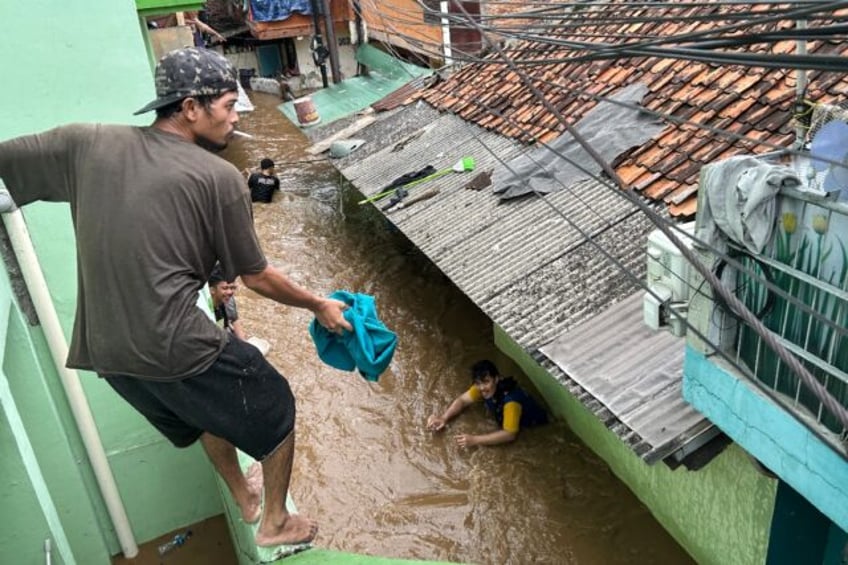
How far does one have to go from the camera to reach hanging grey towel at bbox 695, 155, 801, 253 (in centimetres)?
295

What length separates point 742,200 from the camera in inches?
118

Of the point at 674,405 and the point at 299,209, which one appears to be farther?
the point at 299,209

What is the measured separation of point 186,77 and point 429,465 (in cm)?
535

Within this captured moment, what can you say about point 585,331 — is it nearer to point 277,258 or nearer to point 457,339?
point 457,339

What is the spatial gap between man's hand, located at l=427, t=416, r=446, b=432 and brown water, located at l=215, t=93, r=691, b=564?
0.09 meters

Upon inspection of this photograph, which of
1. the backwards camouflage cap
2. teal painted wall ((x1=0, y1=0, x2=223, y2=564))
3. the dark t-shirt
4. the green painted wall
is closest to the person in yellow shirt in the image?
the green painted wall

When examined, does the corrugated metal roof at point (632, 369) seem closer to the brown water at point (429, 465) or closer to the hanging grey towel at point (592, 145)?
the hanging grey towel at point (592, 145)

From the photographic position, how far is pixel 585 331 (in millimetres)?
4945

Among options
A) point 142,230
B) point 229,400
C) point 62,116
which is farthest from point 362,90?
point 142,230

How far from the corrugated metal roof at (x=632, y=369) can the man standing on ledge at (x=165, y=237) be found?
2259 millimetres

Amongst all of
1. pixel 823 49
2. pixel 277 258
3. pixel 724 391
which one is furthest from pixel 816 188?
pixel 277 258

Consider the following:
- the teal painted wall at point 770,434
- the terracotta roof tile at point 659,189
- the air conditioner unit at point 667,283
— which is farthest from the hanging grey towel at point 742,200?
the terracotta roof tile at point 659,189

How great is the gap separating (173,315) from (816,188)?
2.68 meters

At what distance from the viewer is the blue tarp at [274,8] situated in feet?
72.0
